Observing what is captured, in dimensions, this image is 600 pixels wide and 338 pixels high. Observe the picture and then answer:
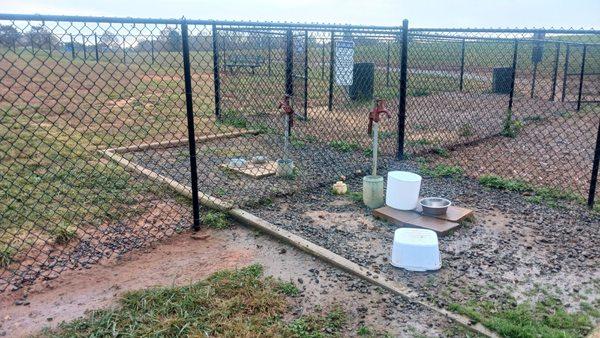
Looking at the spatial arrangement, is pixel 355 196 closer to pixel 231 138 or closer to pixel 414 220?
pixel 414 220

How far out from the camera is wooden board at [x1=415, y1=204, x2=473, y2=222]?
4.05m

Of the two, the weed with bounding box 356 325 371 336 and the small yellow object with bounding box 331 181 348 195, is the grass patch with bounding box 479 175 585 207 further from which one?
the weed with bounding box 356 325 371 336

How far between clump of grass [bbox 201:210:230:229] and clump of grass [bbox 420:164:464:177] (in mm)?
2423

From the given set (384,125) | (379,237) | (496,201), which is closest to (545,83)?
(384,125)

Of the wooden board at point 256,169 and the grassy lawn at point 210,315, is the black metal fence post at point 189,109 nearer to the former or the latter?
the grassy lawn at point 210,315

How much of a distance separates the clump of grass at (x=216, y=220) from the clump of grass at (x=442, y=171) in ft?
Answer: 7.95

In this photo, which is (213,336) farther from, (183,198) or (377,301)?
(183,198)

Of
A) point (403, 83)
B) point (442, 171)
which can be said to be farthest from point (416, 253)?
point (403, 83)

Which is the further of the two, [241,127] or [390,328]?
[241,127]

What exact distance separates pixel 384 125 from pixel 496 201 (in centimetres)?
340

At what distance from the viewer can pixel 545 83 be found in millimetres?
14531

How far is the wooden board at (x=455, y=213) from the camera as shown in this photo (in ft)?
13.3

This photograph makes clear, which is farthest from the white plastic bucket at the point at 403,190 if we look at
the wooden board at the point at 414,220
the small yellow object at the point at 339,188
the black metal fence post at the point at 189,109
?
the black metal fence post at the point at 189,109

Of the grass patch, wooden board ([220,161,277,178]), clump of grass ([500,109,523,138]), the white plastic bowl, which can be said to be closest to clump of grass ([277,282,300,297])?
the white plastic bowl
